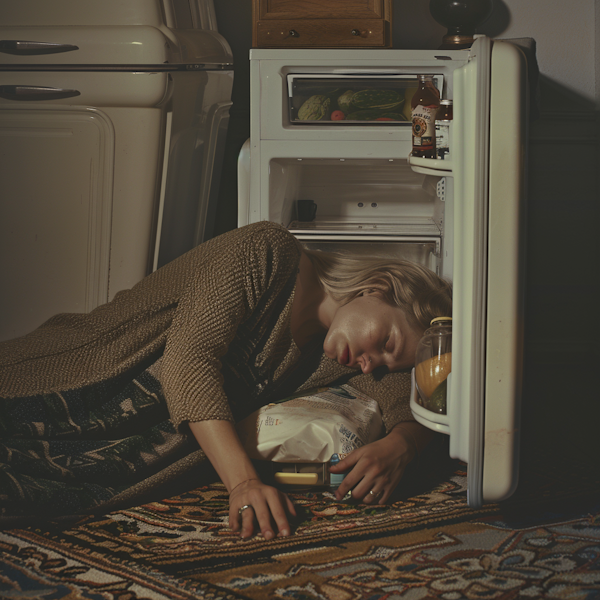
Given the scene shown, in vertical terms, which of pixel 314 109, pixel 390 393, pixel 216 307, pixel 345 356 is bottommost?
pixel 390 393

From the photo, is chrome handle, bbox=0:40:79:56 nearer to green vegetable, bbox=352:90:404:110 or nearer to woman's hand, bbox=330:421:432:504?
green vegetable, bbox=352:90:404:110

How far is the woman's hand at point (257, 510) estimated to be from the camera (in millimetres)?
889

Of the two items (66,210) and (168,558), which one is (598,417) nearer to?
(168,558)

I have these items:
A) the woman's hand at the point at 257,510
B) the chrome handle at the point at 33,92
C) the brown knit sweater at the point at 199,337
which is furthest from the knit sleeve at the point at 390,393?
the chrome handle at the point at 33,92

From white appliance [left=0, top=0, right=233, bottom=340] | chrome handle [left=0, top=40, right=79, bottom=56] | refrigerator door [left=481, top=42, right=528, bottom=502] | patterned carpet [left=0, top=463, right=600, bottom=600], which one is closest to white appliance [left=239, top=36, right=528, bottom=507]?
refrigerator door [left=481, top=42, right=528, bottom=502]

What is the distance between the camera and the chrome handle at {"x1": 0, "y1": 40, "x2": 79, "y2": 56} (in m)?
1.45

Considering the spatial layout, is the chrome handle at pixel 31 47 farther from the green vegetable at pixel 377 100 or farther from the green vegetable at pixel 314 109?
the green vegetable at pixel 377 100

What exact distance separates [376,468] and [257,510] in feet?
0.76

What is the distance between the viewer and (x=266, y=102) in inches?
60.1

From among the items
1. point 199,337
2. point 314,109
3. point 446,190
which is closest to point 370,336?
point 199,337

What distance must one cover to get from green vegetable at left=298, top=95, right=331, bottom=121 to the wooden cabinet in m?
0.13

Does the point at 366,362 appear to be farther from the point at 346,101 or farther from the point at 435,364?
the point at 346,101

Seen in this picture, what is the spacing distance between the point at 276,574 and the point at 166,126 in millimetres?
1123

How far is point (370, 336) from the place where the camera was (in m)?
1.10
